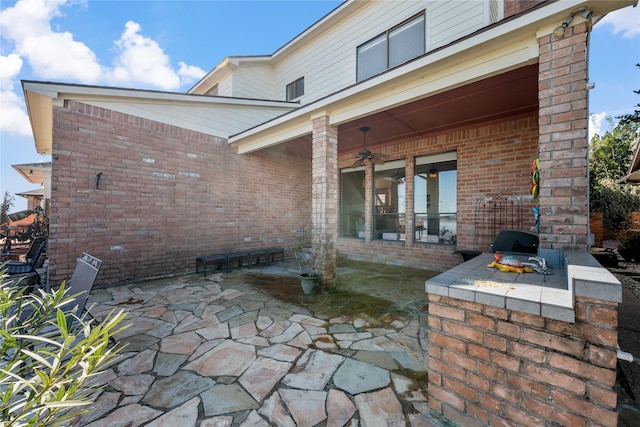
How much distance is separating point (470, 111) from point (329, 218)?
322 cm

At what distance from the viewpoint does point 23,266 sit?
169 inches

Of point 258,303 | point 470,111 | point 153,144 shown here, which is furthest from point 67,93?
point 470,111

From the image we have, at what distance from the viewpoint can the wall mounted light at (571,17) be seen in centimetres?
229

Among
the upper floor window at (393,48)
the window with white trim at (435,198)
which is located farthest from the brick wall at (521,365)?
the upper floor window at (393,48)

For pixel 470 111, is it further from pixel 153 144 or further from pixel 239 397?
pixel 153 144

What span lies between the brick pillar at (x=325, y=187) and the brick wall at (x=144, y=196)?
9.36 feet

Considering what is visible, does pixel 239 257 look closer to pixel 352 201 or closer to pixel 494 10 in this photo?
pixel 352 201

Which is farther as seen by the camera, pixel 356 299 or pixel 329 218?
pixel 329 218

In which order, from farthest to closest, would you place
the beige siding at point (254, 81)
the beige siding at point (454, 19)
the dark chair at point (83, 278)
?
the beige siding at point (254, 81) → the beige siding at point (454, 19) → the dark chair at point (83, 278)

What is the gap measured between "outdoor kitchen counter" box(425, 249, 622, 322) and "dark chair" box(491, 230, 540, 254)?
1.13m

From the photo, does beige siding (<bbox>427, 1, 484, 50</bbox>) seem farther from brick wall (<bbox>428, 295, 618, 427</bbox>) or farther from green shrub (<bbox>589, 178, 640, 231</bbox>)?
green shrub (<bbox>589, 178, 640, 231</bbox>)

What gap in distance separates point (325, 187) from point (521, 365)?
3.37 meters

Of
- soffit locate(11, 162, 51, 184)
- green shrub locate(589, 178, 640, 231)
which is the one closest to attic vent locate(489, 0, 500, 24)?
green shrub locate(589, 178, 640, 231)

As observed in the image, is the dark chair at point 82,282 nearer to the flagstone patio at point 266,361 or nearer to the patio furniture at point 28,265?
the flagstone patio at point 266,361
